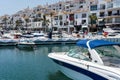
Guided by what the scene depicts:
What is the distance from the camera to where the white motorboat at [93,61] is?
12359 millimetres

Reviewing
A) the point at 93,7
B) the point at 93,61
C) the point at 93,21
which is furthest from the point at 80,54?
the point at 93,7

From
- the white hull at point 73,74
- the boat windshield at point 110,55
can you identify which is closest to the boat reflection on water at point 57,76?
the white hull at point 73,74

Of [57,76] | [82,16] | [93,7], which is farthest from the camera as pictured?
[82,16]

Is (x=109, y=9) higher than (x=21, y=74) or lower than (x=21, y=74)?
higher

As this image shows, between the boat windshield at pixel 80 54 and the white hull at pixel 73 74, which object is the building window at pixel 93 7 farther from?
the boat windshield at pixel 80 54

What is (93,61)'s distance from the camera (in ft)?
44.7

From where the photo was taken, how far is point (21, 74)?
19.8 metres

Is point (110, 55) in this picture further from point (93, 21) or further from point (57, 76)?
point (93, 21)

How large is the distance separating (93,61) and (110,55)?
4.37ft

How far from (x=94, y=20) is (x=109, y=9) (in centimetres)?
520

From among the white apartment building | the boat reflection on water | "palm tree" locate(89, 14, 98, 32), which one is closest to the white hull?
the boat reflection on water

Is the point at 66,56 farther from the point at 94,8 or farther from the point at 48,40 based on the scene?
the point at 94,8

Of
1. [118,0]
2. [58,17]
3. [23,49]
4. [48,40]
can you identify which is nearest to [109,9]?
[118,0]

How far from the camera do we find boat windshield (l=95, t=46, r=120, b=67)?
13319 millimetres
